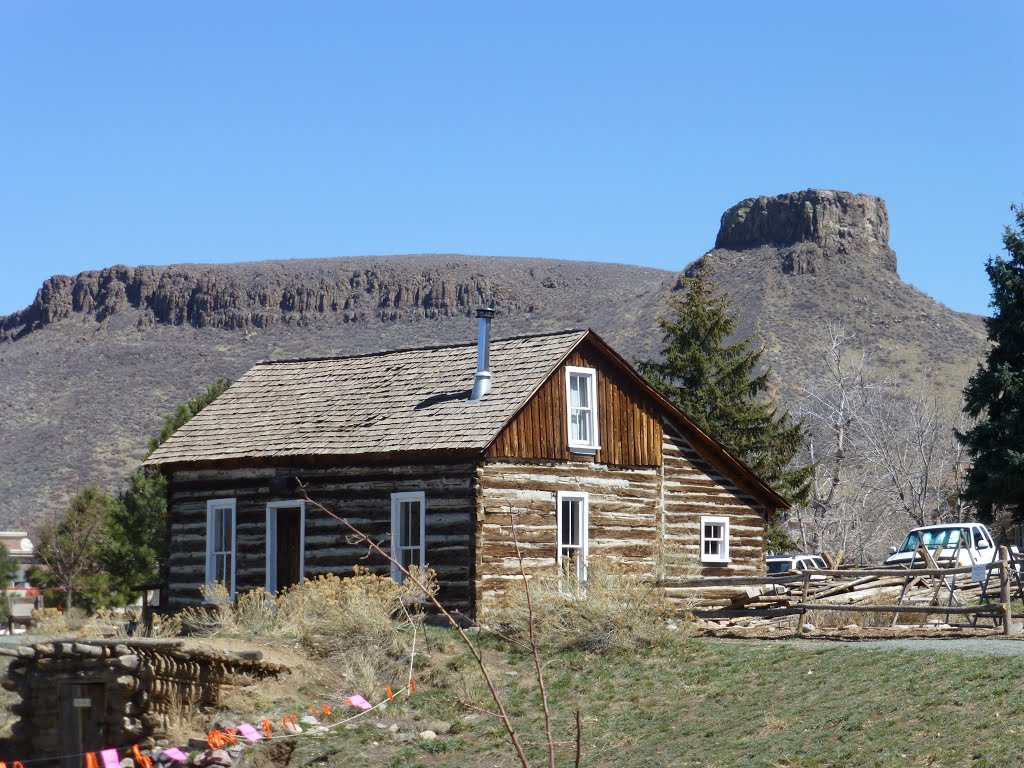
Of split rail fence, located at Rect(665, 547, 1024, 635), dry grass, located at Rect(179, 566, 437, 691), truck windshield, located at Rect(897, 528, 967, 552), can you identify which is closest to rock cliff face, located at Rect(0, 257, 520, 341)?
truck windshield, located at Rect(897, 528, 967, 552)

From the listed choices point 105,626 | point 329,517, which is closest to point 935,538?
point 329,517

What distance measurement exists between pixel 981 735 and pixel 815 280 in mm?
80803

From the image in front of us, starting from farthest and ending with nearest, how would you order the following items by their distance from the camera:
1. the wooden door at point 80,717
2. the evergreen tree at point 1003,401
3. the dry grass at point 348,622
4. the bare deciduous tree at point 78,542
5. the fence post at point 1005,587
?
the bare deciduous tree at point 78,542 < the evergreen tree at point 1003,401 < the dry grass at point 348,622 < the wooden door at point 80,717 < the fence post at point 1005,587

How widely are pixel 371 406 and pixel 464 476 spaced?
3.84 meters

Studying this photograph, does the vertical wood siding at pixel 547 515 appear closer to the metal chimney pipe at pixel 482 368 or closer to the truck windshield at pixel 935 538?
the metal chimney pipe at pixel 482 368

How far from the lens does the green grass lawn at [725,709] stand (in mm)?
14789

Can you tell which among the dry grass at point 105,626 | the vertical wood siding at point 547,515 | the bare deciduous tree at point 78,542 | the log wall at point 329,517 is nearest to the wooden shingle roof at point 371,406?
the log wall at point 329,517

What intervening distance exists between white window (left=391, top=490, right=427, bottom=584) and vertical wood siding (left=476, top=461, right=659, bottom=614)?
1259mm

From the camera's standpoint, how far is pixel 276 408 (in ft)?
92.1

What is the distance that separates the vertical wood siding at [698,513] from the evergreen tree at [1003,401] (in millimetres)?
9226

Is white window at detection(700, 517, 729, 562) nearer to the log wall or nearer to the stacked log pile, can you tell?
the log wall

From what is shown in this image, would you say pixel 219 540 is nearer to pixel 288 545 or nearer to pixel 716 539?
pixel 288 545

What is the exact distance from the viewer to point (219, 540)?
2666 centimetres

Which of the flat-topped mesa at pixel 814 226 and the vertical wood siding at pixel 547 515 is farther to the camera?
the flat-topped mesa at pixel 814 226
